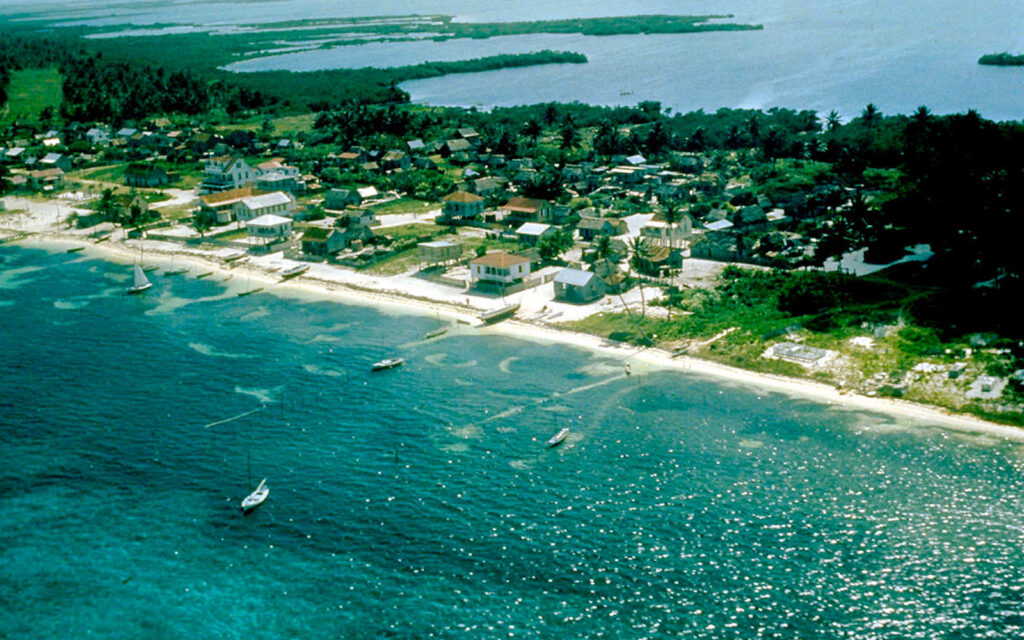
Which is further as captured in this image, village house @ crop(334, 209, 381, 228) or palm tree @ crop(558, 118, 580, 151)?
palm tree @ crop(558, 118, 580, 151)

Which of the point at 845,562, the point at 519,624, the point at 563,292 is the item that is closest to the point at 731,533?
the point at 845,562

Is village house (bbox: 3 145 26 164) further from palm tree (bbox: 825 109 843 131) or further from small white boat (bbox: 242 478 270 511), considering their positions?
palm tree (bbox: 825 109 843 131)

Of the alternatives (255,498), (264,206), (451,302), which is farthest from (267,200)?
(255,498)

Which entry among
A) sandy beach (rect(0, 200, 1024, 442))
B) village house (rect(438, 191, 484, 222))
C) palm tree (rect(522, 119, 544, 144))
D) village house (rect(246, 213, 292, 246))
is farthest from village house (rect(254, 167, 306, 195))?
palm tree (rect(522, 119, 544, 144))

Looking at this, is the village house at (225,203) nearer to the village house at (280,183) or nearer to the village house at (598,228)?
the village house at (280,183)

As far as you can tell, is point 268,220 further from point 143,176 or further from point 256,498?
point 256,498

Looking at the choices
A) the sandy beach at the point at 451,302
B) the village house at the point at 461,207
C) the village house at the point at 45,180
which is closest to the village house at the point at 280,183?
the sandy beach at the point at 451,302
